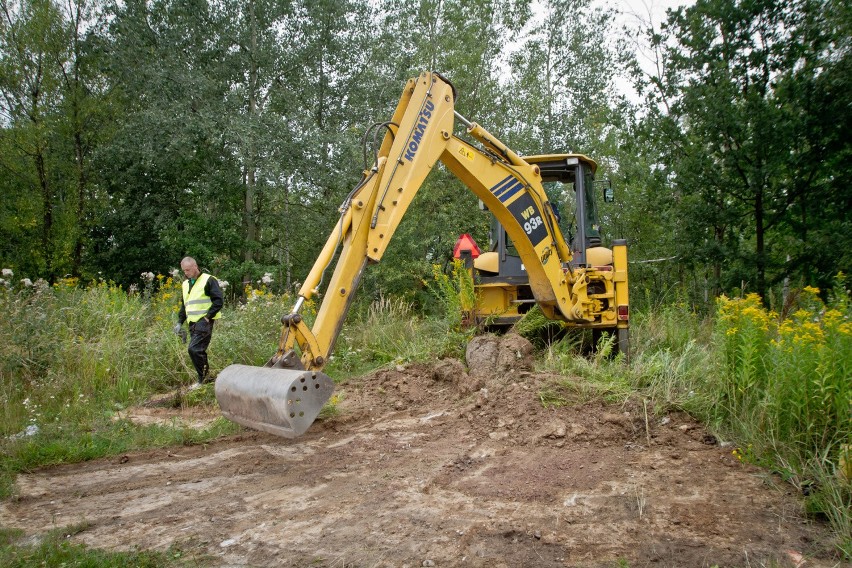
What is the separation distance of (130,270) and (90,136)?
420 cm

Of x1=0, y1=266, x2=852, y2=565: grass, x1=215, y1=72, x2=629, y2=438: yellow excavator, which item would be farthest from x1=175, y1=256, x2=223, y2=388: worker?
x1=215, y1=72, x2=629, y2=438: yellow excavator

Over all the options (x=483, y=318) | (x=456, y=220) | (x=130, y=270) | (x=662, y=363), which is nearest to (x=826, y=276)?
(x=662, y=363)

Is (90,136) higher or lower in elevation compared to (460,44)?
lower

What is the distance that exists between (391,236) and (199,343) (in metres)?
3.22

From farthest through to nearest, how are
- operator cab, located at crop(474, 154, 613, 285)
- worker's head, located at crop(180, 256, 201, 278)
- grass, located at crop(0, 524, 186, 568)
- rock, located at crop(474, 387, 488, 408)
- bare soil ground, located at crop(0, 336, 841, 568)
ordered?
1. operator cab, located at crop(474, 154, 613, 285)
2. worker's head, located at crop(180, 256, 201, 278)
3. rock, located at crop(474, 387, 488, 408)
4. bare soil ground, located at crop(0, 336, 841, 568)
5. grass, located at crop(0, 524, 186, 568)

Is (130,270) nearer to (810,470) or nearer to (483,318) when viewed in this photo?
(483,318)

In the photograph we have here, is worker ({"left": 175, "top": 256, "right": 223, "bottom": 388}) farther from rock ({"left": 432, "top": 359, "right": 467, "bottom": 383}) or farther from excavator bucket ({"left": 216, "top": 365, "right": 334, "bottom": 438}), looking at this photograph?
excavator bucket ({"left": 216, "top": 365, "right": 334, "bottom": 438})

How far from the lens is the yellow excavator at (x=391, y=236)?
4.85m

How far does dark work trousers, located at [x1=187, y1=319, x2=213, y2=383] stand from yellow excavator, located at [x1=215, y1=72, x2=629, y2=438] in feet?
7.60

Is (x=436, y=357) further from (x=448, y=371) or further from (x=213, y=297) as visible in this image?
(x=213, y=297)

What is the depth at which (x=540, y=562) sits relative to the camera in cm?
341

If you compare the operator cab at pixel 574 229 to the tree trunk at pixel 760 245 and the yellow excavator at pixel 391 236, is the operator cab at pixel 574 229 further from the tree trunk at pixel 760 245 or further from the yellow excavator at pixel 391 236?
→ the tree trunk at pixel 760 245

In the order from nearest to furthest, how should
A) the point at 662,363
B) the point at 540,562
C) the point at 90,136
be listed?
the point at 540,562 < the point at 662,363 < the point at 90,136

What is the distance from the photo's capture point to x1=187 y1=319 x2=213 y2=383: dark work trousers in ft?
25.6
